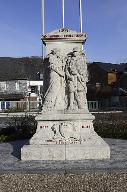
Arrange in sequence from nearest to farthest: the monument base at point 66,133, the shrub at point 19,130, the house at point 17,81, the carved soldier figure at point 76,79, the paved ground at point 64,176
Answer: the paved ground at point 64,176 → the monument base at point 66,133 → the carved soldier figure at point 76,79 → the shrub at point 19,130 → the house at point 17,81

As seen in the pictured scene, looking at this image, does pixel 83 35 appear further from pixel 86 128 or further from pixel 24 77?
pixel 24 77

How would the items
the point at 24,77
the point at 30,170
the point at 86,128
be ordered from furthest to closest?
1. the point at 24,77
2. the point at 86,128
3. the point at 30,170

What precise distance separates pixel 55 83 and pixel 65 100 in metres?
0.57

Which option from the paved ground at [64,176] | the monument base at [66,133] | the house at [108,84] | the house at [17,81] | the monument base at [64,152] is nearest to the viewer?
the paved ground at [64,176]

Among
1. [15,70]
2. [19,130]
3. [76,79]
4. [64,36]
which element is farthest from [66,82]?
[15,70]

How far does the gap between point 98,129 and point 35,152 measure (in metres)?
6.67

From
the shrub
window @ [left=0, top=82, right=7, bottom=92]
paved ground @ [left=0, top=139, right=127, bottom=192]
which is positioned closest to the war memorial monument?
paved ground @ [left=0, top=139, right=127, bottom=192]

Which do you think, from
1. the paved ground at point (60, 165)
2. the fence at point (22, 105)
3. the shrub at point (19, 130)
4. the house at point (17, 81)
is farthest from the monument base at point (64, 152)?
the house at point (17, 81)

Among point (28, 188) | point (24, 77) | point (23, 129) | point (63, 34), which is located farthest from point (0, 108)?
point (28, 188)

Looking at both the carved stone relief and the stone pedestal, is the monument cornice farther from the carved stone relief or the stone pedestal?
the carved stone relief

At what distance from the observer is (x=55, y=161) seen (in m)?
10.9

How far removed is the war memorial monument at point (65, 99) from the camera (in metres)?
11.5

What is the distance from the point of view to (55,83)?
38.3 ft

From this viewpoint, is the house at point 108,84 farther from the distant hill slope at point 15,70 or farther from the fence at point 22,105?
the distant hill slope at point 15,70
